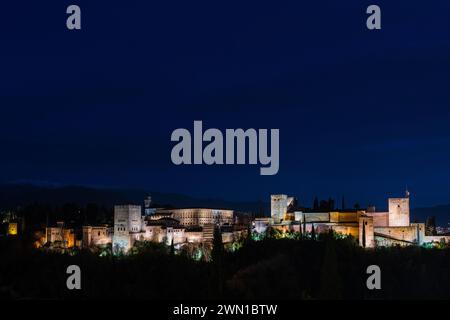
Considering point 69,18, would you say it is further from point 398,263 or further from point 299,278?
point 398,263

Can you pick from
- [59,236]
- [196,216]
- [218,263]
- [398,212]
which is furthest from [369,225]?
[59,236]

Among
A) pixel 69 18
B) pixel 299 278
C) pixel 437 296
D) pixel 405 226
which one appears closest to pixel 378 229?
pixel 405 226

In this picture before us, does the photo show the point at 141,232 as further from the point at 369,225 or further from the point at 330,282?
the point at 330,282

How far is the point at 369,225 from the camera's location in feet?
141

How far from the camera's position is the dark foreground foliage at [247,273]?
30641mm

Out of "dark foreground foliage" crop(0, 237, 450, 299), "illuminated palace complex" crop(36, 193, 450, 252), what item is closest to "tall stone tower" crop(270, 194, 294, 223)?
"illuminated palace complex" crop(36, 193, 450, 252)

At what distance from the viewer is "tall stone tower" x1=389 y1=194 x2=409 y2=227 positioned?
44500 millimetres

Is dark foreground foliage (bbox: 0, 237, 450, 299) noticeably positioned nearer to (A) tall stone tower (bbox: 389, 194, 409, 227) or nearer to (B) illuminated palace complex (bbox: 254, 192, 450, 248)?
(B) illuminated palace complex (bbox: 254, 192, 450, 248)

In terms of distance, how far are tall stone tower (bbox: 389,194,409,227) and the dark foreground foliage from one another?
4.08 m

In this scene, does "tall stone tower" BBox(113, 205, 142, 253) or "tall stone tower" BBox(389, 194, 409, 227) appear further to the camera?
"tall stone tower" BBox(113, 205, 142, 253)

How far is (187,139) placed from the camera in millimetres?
28891

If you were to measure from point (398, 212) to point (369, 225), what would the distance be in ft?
8.75

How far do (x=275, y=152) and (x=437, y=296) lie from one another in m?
11.4

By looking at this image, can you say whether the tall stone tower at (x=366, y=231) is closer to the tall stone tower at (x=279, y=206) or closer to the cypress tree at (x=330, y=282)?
the tall stone tower at (x=279, y=206)
